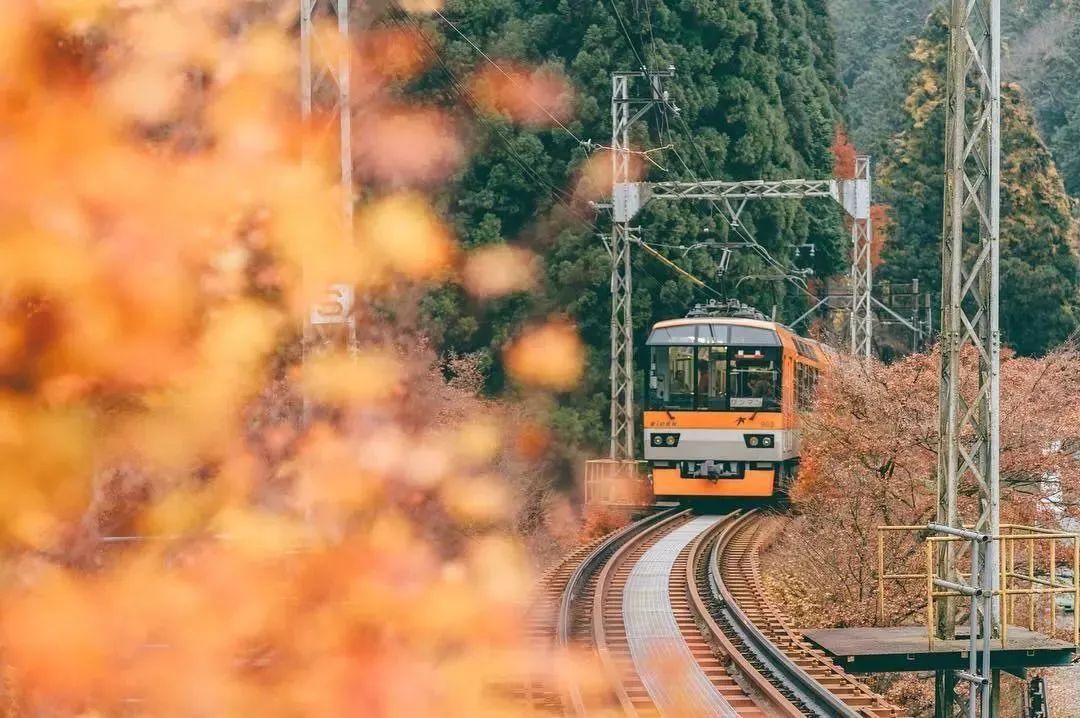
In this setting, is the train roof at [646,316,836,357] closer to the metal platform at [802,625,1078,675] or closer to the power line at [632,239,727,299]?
the power line at [632,239,727,299]

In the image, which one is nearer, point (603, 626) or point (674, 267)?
point (603, 626)

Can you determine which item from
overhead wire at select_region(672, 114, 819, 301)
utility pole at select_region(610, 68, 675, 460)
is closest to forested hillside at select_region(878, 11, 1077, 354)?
overhead wire at select_region(672, 114, 819, 301)

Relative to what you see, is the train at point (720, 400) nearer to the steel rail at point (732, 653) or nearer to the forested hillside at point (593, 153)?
the steel rail at point (732, 653)

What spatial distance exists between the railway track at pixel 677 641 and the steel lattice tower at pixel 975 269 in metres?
1.57

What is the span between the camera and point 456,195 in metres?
37.0

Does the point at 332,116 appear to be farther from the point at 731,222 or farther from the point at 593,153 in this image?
the point at 731,222

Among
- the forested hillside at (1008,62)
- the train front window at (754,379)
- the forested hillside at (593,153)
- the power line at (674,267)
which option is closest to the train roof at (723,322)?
the train front window at (754,379)

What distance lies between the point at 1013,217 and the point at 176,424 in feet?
152

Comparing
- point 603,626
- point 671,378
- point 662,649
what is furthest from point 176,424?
point 671,378

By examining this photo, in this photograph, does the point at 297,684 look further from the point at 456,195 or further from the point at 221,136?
the point at 456,195

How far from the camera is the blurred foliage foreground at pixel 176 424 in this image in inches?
175

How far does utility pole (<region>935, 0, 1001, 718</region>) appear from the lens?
11422mm

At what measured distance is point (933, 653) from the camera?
10922mm

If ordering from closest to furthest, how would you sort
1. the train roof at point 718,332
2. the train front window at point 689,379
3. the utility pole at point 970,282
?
the utility pole at point 970,282
the train roof at point 718,332
the train front window at point 689,379
